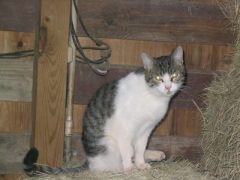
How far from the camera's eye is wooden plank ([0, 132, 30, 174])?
10.1 ft

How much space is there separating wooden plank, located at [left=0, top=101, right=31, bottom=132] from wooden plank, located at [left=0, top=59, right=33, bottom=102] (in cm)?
6

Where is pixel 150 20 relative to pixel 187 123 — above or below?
above

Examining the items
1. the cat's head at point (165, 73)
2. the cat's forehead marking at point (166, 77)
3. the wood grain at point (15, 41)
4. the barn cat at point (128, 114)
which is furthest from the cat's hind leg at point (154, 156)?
the wood grain at point (15, 41)

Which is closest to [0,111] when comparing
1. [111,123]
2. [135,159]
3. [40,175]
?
[40,175]

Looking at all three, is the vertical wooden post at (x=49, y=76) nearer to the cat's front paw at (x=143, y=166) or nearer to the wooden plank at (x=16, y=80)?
the wooden plank at (x=16, y=80)

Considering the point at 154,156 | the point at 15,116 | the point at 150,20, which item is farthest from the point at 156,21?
the point at 15,116

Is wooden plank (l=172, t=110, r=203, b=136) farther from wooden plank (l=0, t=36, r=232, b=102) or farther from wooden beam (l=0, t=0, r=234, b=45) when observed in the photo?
wooden beam (l=0, t=0, r=234, b=45)

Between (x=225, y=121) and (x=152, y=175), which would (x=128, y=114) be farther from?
(x=225, y=121)

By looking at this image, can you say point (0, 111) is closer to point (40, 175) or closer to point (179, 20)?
point (40, 175)

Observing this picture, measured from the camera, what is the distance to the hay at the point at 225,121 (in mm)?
2656

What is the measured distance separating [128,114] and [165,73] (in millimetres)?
426

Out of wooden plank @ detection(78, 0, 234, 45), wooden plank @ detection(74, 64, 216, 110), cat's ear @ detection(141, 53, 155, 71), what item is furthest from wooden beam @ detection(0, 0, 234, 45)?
cat's ear @ detection(141, 53, 155, 71)

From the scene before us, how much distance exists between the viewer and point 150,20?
3.21m

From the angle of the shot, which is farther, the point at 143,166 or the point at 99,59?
the point at 99,59
